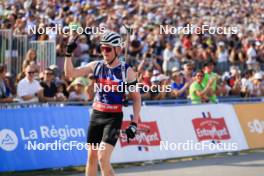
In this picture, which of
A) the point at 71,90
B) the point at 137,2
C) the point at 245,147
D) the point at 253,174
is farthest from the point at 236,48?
the point at 253,174

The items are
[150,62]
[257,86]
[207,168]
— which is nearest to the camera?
[207,168]

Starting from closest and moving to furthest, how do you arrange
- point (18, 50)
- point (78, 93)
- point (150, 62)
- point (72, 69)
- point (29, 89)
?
point (72, 69) → point (29, 89) → point (78, 93) → point (18, 50) → point (150, 62)

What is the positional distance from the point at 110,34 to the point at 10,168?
12.6 feet

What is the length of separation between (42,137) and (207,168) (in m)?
3.25

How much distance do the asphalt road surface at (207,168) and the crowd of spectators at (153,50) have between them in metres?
2.45

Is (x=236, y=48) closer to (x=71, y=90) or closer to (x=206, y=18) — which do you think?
(x=206, y=18)

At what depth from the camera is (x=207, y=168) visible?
40.9 feet

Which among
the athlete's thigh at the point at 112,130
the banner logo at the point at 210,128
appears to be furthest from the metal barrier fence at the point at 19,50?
the athlete's thigh at the point at 112,130

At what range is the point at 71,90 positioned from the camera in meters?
14.7

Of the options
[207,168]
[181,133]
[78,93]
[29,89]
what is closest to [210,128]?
[181,133]

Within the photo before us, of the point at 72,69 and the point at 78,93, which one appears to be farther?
the point at 78,93

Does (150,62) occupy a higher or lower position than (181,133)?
higher

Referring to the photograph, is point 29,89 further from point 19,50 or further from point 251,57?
point 251,57

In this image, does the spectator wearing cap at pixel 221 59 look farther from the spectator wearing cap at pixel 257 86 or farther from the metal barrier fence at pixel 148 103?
the metal barrier fence at pixel 148 103
